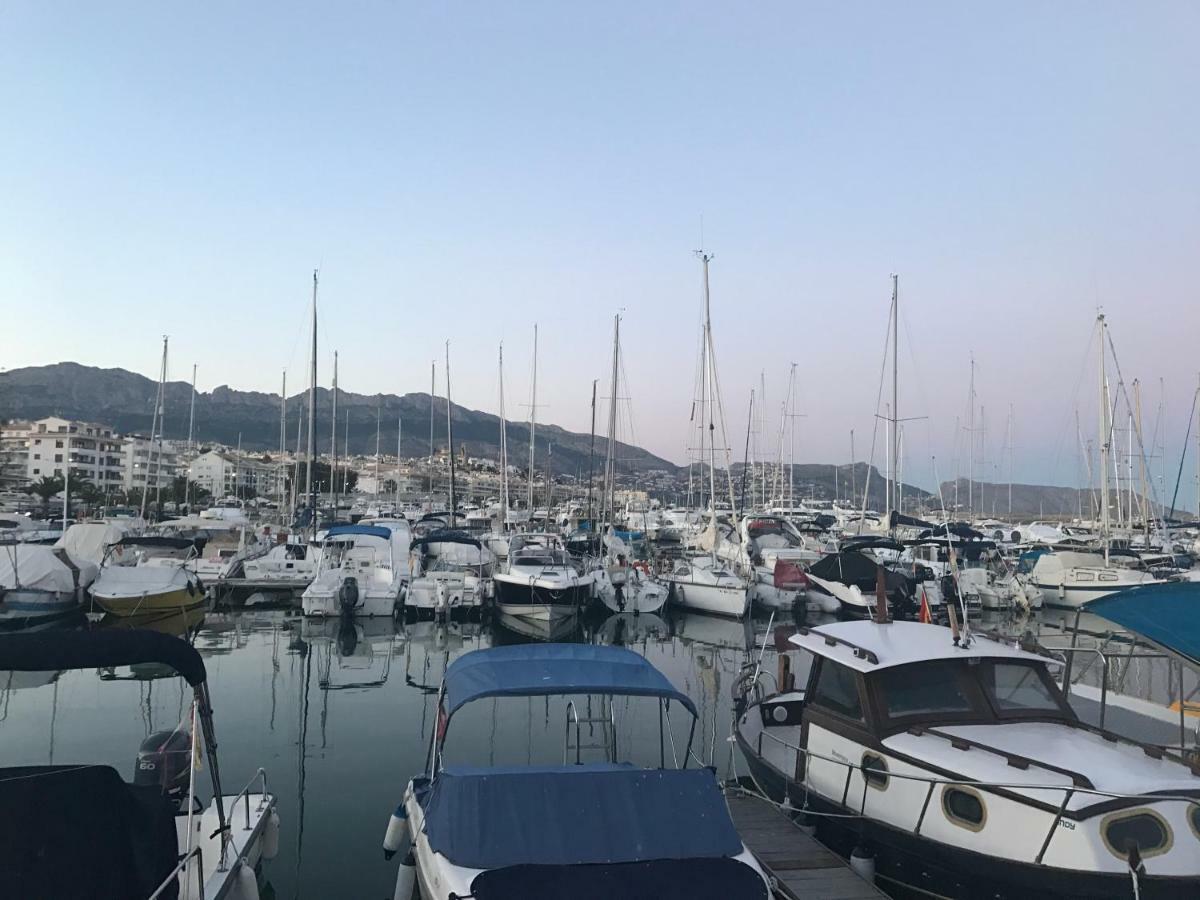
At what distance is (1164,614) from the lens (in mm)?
10125

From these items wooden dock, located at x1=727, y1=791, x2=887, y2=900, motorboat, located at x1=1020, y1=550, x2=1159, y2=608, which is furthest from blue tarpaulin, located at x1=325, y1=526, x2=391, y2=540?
motorboat, located at x1=1020, y1=550, x2=1159, y2=608

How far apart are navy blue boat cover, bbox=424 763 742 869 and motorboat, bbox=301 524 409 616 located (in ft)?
78.1

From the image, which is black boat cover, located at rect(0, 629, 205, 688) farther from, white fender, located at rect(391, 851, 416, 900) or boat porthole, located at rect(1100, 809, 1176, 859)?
boat porthole, located at rect(1100, 809, 1176, 859)

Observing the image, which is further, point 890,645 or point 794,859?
point 890,645

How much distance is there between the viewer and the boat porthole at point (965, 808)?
817 cm

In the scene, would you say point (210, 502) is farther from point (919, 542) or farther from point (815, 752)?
point (815, 752)

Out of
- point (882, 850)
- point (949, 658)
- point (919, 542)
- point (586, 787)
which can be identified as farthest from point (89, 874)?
point (919, 542)

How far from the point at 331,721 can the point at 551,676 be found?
9.81m

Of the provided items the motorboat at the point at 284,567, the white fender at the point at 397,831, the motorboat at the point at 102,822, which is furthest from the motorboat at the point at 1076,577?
the motorboat at the point at 102,822

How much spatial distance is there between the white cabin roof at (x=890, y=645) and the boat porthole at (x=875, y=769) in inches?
37.9

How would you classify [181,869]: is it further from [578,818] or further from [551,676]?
[551,676]

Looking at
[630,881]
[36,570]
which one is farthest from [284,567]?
[630,881]

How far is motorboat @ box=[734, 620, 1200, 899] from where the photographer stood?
291 inches

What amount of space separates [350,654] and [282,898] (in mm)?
15889
